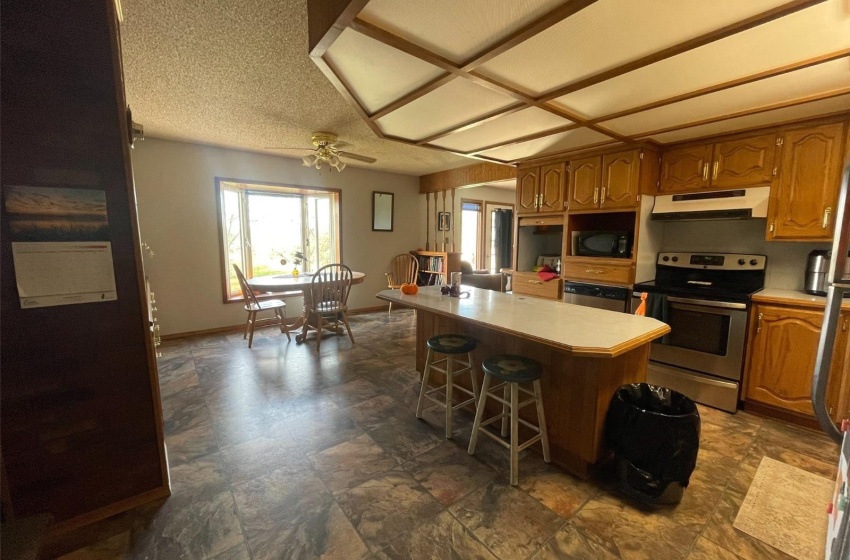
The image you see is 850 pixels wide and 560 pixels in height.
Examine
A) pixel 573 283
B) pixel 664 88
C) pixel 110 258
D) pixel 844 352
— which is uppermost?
pixel 664 88

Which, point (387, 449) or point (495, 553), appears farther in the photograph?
point (387, 449)

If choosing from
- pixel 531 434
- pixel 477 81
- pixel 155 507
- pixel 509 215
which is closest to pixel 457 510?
pixel 531 434

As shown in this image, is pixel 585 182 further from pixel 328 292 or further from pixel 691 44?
pixel 328 292

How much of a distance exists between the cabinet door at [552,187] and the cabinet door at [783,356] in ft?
5.95

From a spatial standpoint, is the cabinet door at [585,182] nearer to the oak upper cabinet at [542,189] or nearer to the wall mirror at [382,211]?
the oak upper cabinet at [542,189]

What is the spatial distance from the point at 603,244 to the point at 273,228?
14.0 feet

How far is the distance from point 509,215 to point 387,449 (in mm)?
6375

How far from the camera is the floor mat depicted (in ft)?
4.65

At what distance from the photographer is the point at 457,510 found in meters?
1.56

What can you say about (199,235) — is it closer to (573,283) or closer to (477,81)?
(477,81)

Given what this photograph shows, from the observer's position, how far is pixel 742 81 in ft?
5.63

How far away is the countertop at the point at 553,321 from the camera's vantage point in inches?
55.7

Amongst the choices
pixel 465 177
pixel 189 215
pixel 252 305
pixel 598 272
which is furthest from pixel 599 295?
pixel 189 215

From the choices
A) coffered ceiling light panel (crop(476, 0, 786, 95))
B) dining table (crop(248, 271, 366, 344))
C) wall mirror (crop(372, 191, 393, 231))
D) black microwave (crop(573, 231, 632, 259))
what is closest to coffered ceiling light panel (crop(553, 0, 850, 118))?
coffered ceiling light panel (crop(476, 0, 786, 95))
